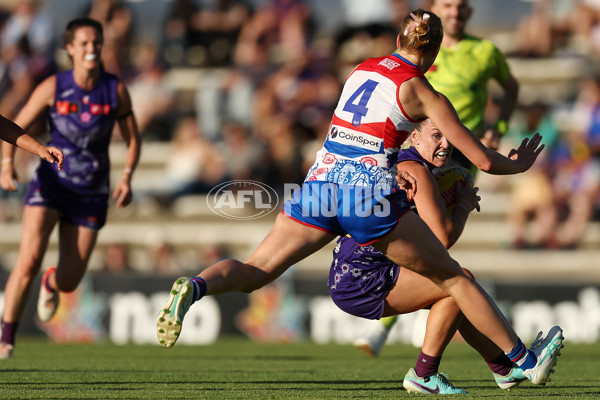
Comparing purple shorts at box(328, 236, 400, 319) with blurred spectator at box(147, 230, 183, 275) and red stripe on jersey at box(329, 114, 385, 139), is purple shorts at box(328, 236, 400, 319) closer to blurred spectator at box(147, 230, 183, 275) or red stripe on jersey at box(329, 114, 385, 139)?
red stripe on jersey at box(329, 114, 385, 139)

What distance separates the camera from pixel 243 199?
508 inches

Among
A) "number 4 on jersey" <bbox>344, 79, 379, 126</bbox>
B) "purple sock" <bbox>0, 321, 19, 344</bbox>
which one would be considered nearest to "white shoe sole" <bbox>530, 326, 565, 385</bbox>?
"number 4 on jersey" <bbox>344, 79, 379, 126</bbox>

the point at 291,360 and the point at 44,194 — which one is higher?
the point at 44,194

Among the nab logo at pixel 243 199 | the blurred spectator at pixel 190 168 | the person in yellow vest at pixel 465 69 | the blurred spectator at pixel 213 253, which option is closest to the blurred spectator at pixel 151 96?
the blurred spectator at pixel 190 168

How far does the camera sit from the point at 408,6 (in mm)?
15250

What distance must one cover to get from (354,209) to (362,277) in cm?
72

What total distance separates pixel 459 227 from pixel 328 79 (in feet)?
31.0

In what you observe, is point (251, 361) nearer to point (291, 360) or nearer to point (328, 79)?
point (291, 360)

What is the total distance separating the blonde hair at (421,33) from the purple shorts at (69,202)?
3476 millimetres

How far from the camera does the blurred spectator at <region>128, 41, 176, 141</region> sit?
1523 centimetres

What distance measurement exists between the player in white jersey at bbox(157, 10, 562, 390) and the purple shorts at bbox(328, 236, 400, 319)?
43 centimetres

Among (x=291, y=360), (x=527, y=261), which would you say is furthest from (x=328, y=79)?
(x=291, y=360)

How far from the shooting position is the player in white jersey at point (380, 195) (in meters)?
4.94

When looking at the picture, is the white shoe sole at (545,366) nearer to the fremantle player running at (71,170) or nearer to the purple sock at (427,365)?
the purple sock at (427,365)
